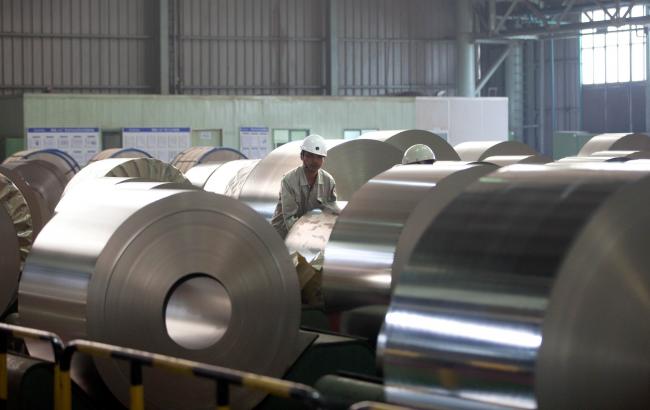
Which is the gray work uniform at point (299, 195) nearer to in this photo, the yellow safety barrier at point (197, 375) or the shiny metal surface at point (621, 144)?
the yellow safety barrier at point (197, 375)

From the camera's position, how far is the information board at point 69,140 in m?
23.0

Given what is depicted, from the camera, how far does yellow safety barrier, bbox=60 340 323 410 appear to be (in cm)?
295

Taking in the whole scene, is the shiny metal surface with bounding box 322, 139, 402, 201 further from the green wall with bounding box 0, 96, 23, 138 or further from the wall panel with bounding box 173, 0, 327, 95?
the wall panel with bounding box 173, 0, 327, 95

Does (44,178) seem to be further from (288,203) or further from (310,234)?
(310,234)

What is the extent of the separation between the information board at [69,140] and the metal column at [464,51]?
11.1 metres

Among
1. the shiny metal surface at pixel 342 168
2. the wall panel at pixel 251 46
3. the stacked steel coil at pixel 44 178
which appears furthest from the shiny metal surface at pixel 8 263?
the wall panel at pixel 251 46

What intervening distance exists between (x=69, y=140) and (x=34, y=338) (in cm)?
1980

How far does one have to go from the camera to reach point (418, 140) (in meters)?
11.1

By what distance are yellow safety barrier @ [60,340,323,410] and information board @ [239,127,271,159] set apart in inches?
823

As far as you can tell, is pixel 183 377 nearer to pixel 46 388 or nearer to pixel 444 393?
pixel 46 388

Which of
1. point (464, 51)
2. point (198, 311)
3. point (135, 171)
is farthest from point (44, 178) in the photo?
point (464, 51)

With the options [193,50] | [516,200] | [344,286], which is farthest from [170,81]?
[516,200]

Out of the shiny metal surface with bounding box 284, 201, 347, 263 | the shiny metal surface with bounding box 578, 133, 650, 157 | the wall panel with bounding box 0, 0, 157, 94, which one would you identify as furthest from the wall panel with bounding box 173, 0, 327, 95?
the shiny metal surface with bounding box 284, 201, 347, 263

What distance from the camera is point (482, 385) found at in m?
3.10
